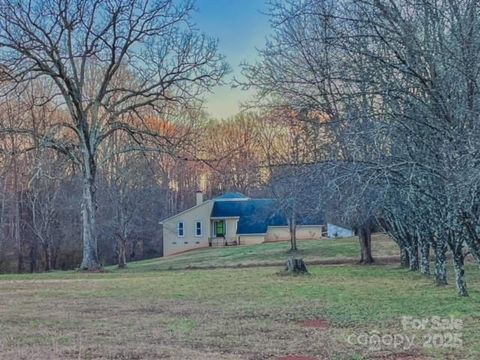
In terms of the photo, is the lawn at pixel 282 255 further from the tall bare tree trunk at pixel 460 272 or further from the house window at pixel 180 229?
the tall bare tree trunk at pixel 460 272

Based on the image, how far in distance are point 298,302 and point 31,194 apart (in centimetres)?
2734

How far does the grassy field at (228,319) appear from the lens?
17.5ft

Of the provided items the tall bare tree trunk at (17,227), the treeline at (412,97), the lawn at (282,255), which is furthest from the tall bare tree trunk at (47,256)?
the treeline at (412,97)

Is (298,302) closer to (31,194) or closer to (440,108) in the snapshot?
(440,108)

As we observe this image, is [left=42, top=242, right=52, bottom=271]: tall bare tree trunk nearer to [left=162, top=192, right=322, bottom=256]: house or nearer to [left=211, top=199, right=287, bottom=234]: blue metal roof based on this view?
[left=162, top=192, right=322, bottom=256]: house

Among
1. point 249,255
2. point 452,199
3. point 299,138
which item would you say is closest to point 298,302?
point 452,199

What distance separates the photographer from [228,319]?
23.9 ft

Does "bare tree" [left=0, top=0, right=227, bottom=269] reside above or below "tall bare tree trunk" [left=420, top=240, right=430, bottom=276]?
above

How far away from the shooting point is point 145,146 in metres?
21.0

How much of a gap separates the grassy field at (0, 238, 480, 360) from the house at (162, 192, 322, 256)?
27392 mm

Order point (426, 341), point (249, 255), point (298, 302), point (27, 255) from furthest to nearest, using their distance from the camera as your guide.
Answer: point (27, 255) → point (249, 255) → point (298, 302) → point (426, 341)

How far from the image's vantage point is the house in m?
40.0

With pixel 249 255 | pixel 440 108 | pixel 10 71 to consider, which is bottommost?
pixel 249 255

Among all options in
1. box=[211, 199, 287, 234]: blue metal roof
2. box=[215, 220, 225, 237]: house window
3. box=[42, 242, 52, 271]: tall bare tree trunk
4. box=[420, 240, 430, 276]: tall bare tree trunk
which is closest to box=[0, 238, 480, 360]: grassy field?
box=[420, 240, 430, 276]: tall bare tree trunk
